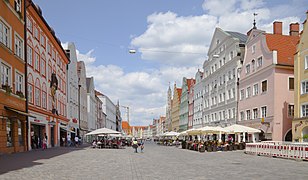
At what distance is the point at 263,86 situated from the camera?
3997cm

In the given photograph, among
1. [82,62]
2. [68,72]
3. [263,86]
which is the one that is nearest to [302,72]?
[263,86]

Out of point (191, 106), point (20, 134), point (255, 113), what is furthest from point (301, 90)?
point (191, 106)

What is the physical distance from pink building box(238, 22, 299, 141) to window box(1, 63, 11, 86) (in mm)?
26235

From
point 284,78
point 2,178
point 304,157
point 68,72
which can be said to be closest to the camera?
point 2,178

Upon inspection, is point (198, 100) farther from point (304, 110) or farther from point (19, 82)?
point (19, 82)

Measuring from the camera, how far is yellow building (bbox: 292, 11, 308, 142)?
3170 cm

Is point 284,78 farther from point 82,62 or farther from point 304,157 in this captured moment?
point 82,62

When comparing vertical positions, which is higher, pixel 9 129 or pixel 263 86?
pixel 263 86

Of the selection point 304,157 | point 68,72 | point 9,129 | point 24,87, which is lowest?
point 304,157

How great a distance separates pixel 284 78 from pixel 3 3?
93.3 feet

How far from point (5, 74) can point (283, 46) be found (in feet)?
97.8

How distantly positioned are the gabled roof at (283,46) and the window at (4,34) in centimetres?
2710

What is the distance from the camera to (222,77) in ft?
179

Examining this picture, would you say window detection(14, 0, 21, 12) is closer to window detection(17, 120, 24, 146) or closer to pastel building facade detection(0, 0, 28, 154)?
pastel building facade detection(0, 0, 28, 154)
